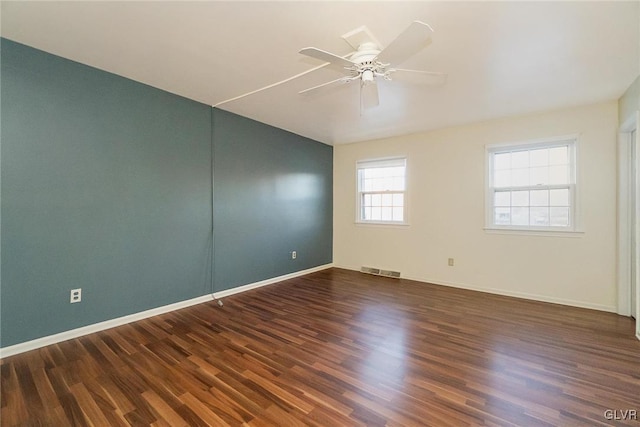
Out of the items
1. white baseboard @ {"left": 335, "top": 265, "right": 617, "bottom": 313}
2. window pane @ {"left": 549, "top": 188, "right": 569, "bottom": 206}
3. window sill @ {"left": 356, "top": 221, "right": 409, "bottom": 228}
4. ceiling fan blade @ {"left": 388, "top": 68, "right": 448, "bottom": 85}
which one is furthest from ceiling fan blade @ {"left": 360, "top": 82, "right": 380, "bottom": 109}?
white baseboard @ {"left": 335, "top": 265, "right": 617, "bottom": 313}

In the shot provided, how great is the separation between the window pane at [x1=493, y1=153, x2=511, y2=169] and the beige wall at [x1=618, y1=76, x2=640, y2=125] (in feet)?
3.66

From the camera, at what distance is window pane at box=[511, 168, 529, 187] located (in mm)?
3809

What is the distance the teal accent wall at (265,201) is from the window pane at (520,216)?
3.09 meters

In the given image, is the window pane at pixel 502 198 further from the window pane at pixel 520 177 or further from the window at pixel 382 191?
the window at pixel 382 191

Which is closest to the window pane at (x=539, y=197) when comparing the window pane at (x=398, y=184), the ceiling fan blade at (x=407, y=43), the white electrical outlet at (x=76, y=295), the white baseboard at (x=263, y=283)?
the window pane at (x=398, y=184)

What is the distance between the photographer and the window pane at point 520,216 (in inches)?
149

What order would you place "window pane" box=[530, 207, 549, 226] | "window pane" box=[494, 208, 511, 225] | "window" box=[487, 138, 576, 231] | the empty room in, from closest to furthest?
the empty room, "window" box=[487, 138, 576, 231], "window pane" box=[530, 207, 549, 226], "window pane" box=[494, 208, 511, 225]

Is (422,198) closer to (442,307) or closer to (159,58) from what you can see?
(442,307)

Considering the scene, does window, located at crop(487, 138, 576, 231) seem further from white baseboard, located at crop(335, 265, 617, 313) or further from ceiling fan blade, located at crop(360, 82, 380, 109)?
ceiling fan blade, located at crop(360, 82, 380, 109)

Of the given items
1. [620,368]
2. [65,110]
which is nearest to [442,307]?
[620,368]

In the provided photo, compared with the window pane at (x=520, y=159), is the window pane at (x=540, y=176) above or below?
below

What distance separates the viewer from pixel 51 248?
2363mm

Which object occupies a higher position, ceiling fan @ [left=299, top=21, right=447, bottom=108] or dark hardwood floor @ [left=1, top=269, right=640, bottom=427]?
ceiling fan @ [left=299, top=21, right=447, bottom=108]

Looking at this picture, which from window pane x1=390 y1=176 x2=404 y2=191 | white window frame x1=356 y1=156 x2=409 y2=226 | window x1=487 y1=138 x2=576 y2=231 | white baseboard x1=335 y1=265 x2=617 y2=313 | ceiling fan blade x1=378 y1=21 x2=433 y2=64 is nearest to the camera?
ceiling fan blade x1=378 y1=21 x2=433 y2=64
